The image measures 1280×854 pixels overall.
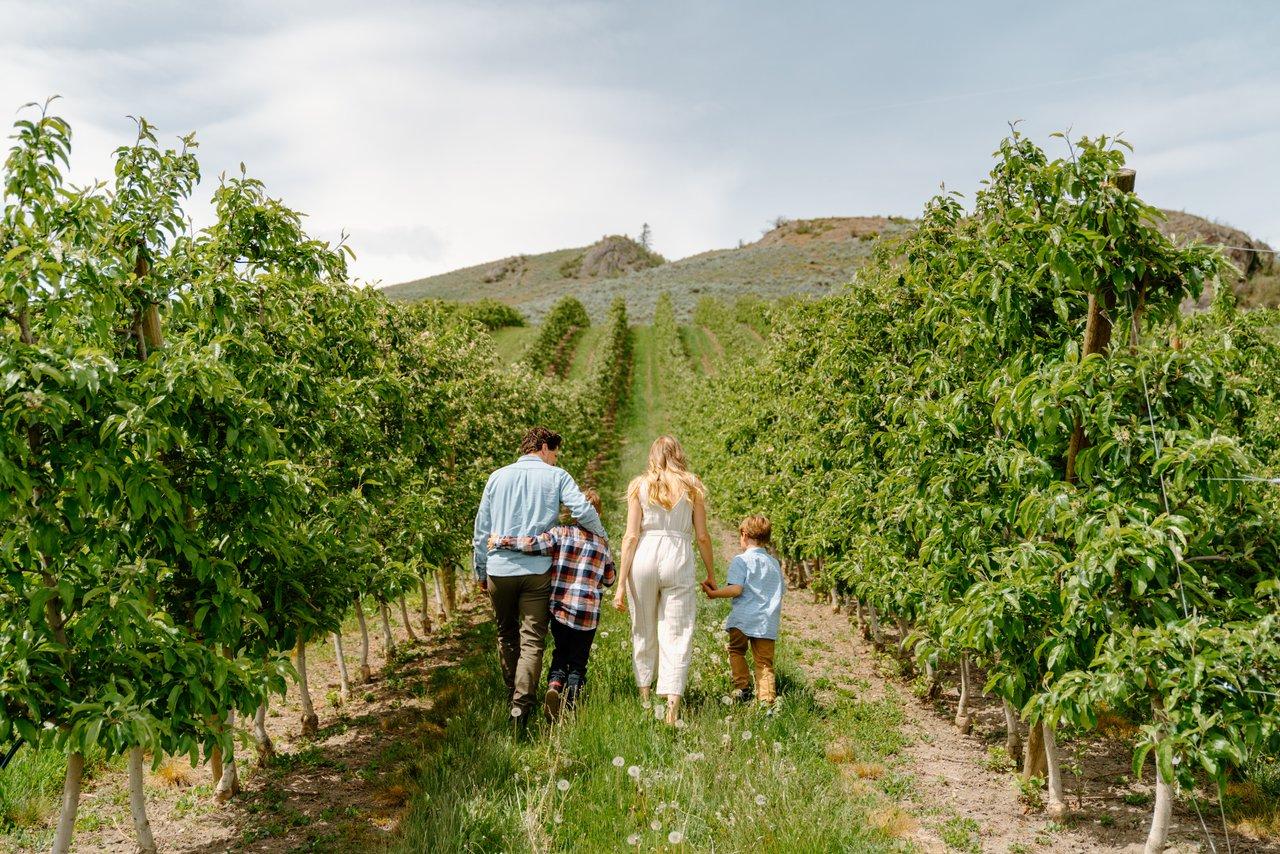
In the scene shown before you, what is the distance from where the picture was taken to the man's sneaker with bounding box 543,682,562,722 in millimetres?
5958

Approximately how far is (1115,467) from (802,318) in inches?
306

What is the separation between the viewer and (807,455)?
945cm

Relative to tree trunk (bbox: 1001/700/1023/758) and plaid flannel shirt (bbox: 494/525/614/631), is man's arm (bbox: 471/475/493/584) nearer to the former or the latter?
plaid flannel shirt (bbox: 494/525/614/631)

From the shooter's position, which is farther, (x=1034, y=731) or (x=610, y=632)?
(x=610, y=632)

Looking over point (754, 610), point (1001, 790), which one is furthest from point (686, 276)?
point (1001, 790)

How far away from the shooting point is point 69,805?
13.0 ft

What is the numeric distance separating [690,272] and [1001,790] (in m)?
98.6

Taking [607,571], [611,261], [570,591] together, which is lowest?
[570,591]

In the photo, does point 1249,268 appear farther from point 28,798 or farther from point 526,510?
point 28,798

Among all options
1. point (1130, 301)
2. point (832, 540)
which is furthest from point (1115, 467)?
point (832, 540)

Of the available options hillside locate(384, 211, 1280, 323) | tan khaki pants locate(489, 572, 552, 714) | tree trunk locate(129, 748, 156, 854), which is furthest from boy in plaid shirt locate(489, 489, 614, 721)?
hillside locate(384, 211, 1280, 323)

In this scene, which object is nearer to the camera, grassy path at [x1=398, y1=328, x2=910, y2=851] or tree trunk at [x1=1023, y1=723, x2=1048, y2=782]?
grassy path at [x1=398, y1=328, x2=910, y2=851]

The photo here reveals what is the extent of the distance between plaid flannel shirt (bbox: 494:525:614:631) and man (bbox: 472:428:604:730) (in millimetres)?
86

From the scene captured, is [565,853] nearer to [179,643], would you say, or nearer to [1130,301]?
[179,643]
